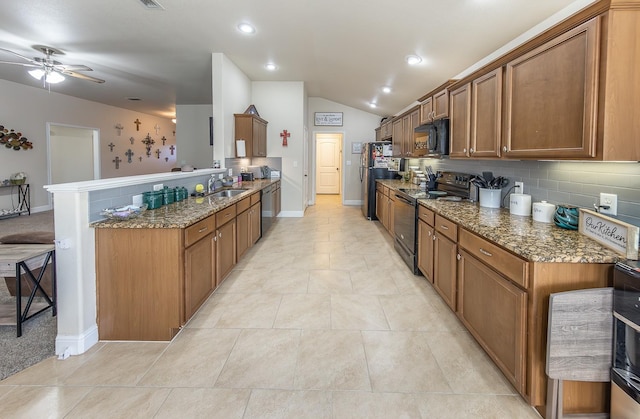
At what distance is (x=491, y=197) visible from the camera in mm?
3152

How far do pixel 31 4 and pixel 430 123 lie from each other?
4.44m

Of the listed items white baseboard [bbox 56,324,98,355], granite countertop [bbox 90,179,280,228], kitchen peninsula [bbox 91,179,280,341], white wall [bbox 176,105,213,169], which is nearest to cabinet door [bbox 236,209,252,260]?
granite countertop [bbox 90,179,280,228]

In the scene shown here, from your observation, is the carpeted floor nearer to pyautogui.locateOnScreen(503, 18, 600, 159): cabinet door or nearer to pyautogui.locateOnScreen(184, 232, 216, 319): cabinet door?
pyautogui.locateOnScreen(184, 232, 216, 319): cabinet door

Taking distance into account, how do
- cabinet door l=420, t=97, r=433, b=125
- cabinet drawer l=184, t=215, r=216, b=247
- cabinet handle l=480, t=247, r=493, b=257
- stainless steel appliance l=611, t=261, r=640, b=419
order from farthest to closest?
cabinet door l=420, t=97, r=433, b=125 → cabinet drawer l=184, t=215, r=216, b=247 → cabinet handle l=480, t=247, r=493, b=257 → stainless steel appliance l=611, t=261, r=640, b=419

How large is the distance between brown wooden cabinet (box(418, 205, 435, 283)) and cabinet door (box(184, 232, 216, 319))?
201cm

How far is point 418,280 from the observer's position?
3.79 meters

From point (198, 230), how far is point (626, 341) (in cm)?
259

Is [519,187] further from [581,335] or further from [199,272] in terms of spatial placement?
[199,272]

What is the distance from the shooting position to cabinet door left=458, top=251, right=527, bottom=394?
5.82ft

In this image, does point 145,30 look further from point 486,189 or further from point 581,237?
point 581,237

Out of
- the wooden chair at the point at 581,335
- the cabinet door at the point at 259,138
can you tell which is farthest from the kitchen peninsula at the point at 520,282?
the cabinet door at the point at 259,138

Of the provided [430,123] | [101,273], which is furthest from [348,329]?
[430,123]

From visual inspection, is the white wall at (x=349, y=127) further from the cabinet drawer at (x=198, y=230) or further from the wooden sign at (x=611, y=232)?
the wooden sign at (x=611, y=232)

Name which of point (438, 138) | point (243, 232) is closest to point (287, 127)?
point (243, 232)
